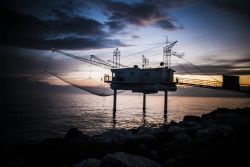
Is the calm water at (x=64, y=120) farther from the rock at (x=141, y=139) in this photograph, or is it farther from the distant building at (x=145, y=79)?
the rock at (x=141, y=139)

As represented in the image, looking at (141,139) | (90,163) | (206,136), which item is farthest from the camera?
(206,136)

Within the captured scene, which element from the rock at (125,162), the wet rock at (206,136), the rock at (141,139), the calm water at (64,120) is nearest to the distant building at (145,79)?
the calm water at (64,120)

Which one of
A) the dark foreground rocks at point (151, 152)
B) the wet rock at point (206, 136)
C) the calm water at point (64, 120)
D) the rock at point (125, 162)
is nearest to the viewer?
the rock at point (125, 162)

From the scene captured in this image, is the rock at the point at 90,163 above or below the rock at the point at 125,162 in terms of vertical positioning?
below

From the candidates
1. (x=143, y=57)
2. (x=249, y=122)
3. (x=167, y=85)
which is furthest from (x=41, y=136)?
(x=143, y=57)

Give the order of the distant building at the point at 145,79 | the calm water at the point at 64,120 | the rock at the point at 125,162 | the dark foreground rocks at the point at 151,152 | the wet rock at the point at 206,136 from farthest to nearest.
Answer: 1. the distant building at the point at 145,79
2. the calm water at the point at 64,120
3. the wet rock at the point at 206,136
4. the dark foreground rocks at the point at 151,152
5. the rock at the point at 125,162

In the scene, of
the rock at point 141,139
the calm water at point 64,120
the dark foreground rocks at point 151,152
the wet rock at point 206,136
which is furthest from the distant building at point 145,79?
the rock at point 141,139

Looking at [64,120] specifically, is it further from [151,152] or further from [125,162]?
[125,162]

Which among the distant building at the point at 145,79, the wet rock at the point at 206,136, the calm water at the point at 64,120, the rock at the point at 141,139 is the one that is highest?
the distant building at the point at 145,79

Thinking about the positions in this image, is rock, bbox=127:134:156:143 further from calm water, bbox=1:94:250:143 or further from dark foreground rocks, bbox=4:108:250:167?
calm water, bbox=1:94:250:143

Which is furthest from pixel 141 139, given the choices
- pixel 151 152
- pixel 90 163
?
pixel 90 163

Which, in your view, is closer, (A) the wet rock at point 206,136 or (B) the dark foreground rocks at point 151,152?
(B) the dark foreground rocks at point 151,152

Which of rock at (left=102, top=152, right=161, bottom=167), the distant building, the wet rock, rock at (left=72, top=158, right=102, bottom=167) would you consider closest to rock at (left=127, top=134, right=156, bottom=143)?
the wet rock

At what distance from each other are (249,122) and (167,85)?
33034 mm
